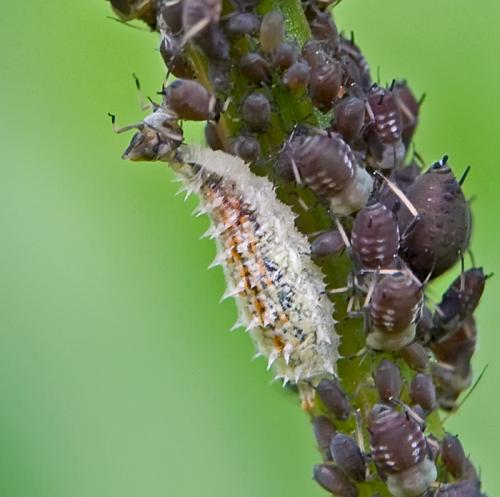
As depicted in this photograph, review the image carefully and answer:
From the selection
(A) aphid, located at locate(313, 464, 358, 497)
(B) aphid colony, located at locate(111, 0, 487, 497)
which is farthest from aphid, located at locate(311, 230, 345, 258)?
(A) aphid, located at locate(313, 464, 358, 497)

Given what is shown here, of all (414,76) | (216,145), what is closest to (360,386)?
(216,145)

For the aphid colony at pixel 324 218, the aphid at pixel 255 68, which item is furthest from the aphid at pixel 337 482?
the aphid at pixel 255 68

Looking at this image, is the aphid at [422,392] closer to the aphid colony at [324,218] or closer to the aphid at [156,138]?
the aphid colony at [324,218]

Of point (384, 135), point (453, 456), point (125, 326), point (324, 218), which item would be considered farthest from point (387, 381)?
point (125, 326)

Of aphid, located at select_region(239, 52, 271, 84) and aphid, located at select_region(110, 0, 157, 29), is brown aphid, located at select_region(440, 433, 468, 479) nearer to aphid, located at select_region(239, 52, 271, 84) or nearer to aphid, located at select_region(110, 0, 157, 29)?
aphid, located at select_region(239, 52, 271, 84)

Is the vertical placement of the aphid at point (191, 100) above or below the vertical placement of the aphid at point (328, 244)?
above

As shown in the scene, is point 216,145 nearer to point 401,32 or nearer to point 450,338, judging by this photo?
point 450,338

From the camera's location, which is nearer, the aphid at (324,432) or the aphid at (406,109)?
the aphid at (324,432)
